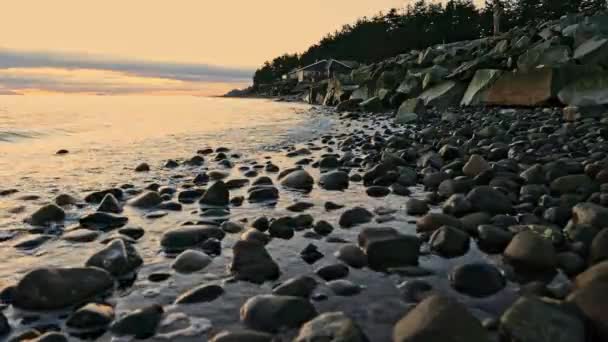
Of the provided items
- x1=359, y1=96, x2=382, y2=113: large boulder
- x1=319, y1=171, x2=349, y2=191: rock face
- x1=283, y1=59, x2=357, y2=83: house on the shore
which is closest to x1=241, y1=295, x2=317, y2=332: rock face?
x1=319, y1=171, x2=349, y2=191: rock face

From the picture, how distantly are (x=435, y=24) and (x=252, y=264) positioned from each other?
70974 millimetres

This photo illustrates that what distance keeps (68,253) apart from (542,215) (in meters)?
3.88

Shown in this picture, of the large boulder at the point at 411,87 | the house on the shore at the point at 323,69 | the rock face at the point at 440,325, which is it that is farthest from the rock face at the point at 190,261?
the house on the shore at the point at 323,69

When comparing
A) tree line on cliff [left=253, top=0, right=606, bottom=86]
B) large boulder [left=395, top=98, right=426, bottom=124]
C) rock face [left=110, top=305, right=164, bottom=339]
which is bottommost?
rock face [left=110, top=305, right=164, bottom=339]

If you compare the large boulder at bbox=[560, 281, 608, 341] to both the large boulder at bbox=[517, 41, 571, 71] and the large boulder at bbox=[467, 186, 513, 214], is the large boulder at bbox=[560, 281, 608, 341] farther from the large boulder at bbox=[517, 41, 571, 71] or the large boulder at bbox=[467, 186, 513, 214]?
the large boulder at bbox=[517, 41, 571, 71]

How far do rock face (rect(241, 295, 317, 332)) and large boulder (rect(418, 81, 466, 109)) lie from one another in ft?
57.2

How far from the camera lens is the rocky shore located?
244cm

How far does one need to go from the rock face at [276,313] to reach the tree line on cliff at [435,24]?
1902 inches

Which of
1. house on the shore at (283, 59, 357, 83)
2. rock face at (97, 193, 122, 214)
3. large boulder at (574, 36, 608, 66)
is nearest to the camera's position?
rock face at (97, 193, 122, 214)

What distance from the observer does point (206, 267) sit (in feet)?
11.3

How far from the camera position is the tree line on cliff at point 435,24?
5647 cm

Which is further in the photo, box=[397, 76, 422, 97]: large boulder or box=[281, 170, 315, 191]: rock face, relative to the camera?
box=[397, 76, 422, 97]: large boulder

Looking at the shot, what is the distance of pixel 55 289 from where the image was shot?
9.47 ft

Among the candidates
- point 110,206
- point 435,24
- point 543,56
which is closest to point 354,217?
point 110,206
